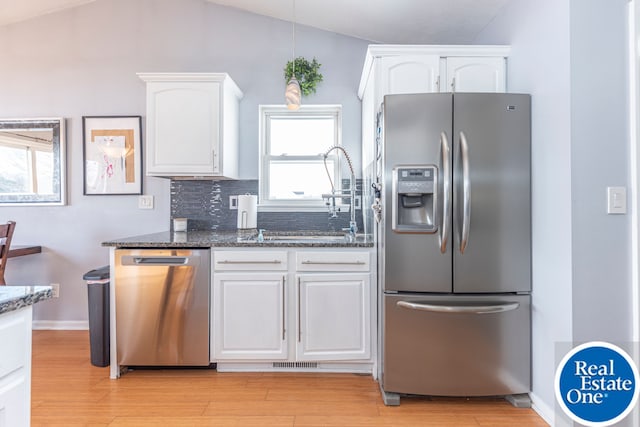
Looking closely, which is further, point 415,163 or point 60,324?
point 60,324

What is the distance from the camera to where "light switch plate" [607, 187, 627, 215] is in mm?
1629

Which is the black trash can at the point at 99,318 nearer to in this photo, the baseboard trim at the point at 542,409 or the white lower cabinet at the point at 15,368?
the white lower cabinet at the point at 15,368

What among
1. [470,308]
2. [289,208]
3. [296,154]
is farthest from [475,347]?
[296,154]

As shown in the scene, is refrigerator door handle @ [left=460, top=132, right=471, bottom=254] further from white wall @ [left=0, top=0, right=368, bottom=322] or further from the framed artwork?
the framed artwork

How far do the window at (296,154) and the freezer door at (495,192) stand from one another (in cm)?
135

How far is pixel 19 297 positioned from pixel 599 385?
2314mm

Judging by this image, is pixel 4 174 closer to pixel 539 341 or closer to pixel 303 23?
pixel 303 23

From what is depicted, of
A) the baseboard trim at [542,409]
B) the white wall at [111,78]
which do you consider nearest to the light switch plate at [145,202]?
the white wall at [111,78]

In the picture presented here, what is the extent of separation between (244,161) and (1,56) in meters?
2.44

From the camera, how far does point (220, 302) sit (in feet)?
7.39

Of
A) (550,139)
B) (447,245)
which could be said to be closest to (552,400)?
(447,245)

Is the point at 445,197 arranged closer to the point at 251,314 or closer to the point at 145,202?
the point at 251,314

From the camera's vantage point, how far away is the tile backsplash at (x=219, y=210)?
10.1 feet

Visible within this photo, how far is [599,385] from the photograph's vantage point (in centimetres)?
163
